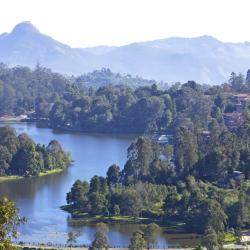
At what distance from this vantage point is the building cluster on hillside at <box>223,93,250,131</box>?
5635cm

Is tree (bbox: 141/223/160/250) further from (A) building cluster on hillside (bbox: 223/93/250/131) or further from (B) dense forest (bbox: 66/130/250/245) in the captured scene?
(A) building cluster on hillside (bbox: 223/93/250/131)

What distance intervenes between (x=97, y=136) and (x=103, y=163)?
52.1 feet

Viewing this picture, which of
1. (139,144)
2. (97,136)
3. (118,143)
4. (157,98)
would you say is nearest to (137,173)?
(139,144)

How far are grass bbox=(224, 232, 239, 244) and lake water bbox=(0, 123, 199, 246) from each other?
47.8 inches

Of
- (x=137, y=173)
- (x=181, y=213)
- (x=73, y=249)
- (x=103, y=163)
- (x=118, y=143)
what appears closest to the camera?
(x=73, y=249)

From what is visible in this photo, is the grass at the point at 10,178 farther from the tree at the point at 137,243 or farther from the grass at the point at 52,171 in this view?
the tree at the point at 137,243

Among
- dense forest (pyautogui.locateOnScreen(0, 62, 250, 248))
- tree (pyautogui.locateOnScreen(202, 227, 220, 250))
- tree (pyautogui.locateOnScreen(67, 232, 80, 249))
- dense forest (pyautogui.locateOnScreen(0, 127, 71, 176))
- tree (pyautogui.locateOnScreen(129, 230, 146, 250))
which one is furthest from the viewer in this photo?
dense forest (pyautogui.locateOnScreen(0, 127, 71, 176))

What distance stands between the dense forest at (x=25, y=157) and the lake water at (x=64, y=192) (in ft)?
2.78

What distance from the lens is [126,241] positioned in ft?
91.3

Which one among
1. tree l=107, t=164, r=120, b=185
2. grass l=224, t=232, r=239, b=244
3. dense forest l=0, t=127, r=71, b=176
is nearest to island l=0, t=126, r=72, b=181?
dense forest l=0, t=127, r=71, b=176

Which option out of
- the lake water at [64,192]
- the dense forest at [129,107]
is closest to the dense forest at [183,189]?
the lake water at [64,192]

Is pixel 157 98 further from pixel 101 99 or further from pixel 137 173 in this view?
pixel 137 173

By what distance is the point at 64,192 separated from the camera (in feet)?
122

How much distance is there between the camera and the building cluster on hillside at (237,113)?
185 feet
